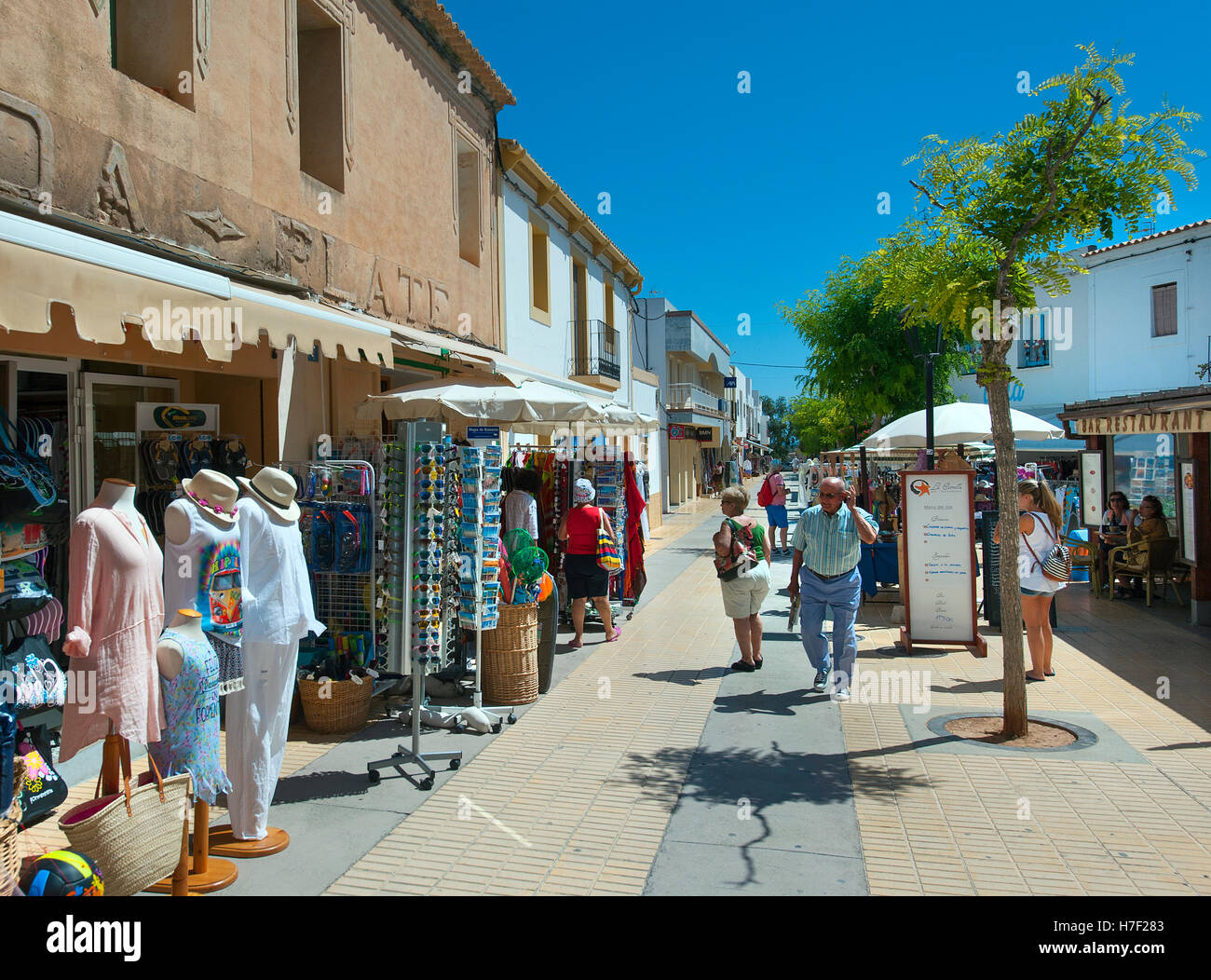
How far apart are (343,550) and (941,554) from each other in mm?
5609

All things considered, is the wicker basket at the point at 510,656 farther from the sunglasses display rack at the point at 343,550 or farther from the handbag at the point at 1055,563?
the handbag at the point at 1055,563

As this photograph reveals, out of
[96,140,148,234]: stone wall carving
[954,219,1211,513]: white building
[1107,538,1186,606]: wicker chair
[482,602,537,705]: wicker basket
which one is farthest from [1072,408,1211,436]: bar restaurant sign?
[954,219,1211,513]: white building

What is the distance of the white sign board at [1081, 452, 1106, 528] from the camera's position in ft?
44.8

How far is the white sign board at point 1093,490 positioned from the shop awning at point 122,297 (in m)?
12.5

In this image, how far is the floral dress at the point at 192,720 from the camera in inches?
147

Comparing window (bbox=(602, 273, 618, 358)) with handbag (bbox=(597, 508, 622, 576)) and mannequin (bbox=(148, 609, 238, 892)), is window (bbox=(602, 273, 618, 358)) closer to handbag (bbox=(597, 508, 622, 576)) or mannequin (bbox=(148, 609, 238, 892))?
Result: handbag (bbox=(597, 508, 622, 576))

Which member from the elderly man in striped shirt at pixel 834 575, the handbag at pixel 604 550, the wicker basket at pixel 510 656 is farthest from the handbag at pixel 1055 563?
the wicker basket at pixel 510 656

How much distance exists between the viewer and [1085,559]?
42.2ft

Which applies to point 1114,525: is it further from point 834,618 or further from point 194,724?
point 194,724

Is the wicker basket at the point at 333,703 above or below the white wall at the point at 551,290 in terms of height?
below

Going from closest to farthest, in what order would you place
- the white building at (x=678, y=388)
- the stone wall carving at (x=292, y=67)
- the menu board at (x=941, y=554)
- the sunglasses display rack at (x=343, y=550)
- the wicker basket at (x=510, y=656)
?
the sunglasses display rack at (x=343, y=550) → the wicker basket at (x=510, y=656) → the stone wall carving at (x=292, y=67) → the menu board at (x=941, y=554) → the white building at (x=678, y=388)

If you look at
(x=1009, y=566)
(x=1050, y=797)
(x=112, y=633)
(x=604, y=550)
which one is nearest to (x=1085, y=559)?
(x=604, y=550)

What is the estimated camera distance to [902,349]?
2178 centimetres
